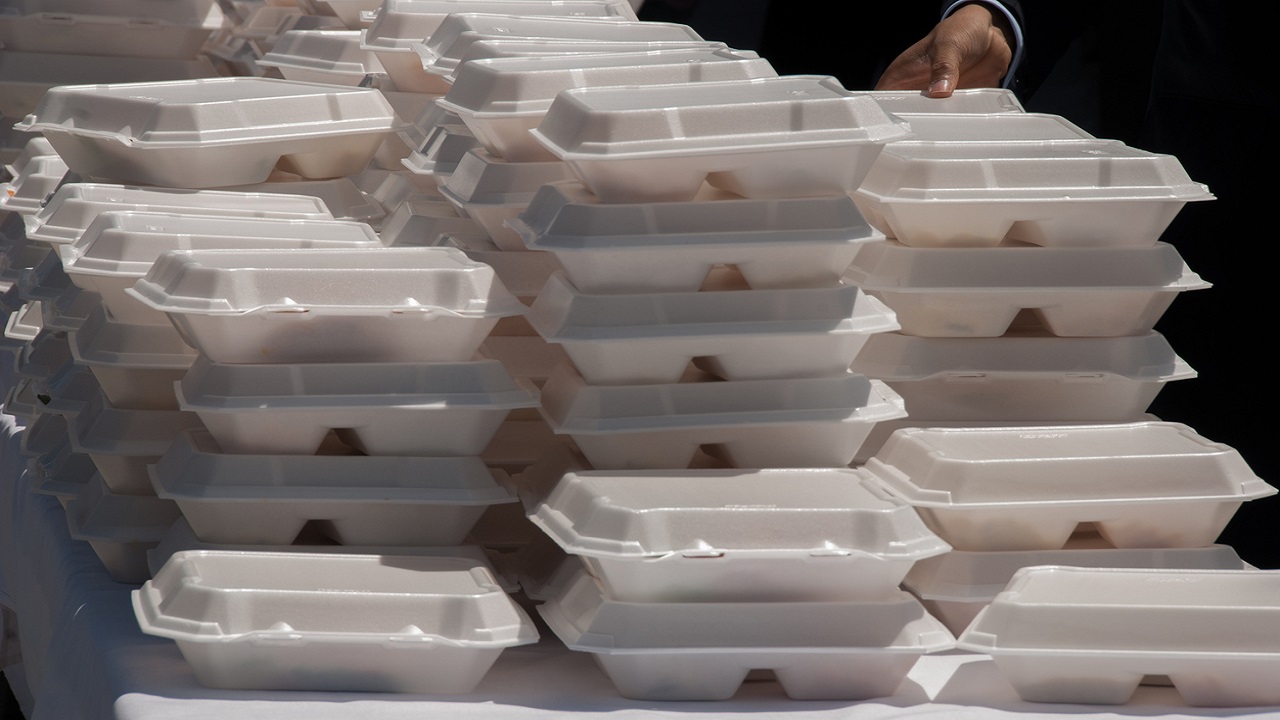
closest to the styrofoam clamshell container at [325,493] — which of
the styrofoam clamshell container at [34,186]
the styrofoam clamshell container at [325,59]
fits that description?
the styrofoam clamshell container at [34,186]

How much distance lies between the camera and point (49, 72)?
3188mm

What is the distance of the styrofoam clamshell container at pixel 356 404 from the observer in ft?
5.23

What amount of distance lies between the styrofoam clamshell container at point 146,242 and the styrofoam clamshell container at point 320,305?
13cm

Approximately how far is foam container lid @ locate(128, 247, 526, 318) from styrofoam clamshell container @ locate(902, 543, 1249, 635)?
1.92ft

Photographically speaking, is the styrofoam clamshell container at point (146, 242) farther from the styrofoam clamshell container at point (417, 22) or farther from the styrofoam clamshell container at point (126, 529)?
the styrofoam clamshell container at point (417, 22)

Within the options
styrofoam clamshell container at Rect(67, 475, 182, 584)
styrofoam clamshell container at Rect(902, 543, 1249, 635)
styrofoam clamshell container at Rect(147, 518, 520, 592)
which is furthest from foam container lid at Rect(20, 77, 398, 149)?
styrofoam clamshell container at Rect(902, 543, 1249, 635)

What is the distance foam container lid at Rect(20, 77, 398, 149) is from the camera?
6.77 feet

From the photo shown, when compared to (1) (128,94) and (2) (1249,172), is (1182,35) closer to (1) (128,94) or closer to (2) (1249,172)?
(2) (1249,172)

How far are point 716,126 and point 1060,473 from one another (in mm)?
587

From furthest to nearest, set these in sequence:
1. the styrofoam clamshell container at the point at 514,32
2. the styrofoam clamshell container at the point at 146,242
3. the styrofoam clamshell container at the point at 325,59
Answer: the styrofoam clamshell container at the point at 325,59 < the styrofoam clamshell container at the point at 514,32 < the styrofoam clamshell container at the point at 146,242

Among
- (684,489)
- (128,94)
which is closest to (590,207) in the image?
(684,489)

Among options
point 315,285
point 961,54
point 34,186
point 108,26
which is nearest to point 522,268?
point 315,285

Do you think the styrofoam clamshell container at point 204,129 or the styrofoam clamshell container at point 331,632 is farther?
the styrofoam clamshell container at point 204,129

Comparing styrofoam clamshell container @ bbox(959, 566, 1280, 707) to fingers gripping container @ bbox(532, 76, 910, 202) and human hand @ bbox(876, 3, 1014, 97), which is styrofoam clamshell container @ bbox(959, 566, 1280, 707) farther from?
human hand @ bbox(876, 3, 1014, 97)
